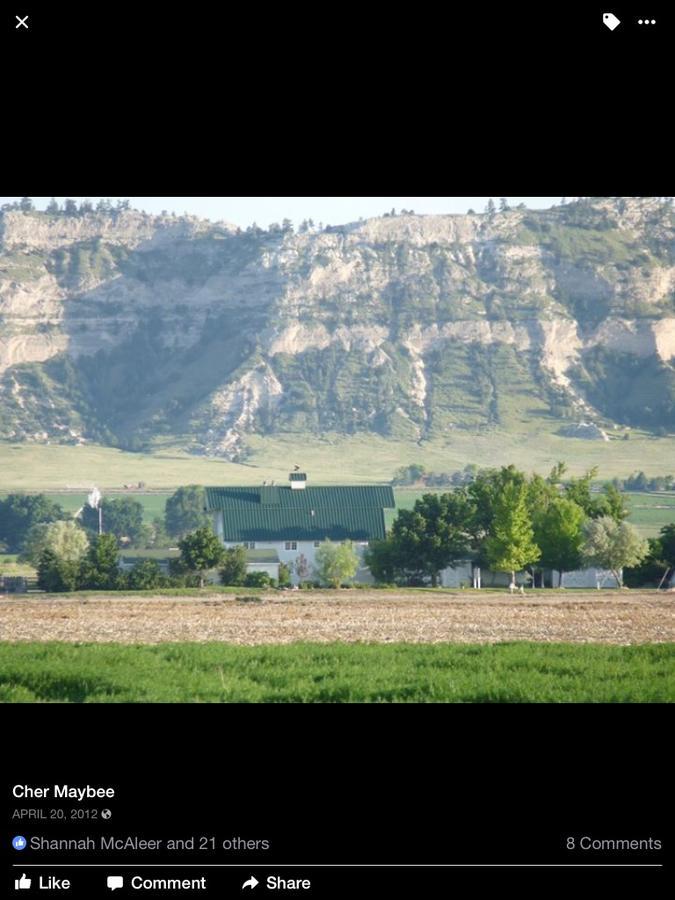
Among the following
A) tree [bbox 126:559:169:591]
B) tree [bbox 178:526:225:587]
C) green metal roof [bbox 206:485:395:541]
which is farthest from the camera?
green metal roof [bbox 206:485:395:541]

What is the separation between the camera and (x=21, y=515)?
14325 cm

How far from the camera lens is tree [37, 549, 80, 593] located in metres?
58.8

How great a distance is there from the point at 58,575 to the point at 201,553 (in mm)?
6123

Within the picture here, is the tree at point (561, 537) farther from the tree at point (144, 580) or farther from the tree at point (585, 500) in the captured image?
the tree at point (144, 580)

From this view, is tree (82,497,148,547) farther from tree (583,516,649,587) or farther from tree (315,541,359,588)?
tree (583,516,649,587)

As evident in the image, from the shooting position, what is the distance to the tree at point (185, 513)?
146 meters

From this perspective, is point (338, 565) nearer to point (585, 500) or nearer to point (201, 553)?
point (201, 553)

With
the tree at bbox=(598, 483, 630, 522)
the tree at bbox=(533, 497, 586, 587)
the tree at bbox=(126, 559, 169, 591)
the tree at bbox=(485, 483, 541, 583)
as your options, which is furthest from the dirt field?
the tree at bbox=(598, 483, 630, 522)

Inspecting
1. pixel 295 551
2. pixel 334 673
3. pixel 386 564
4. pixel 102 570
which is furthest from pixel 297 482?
pixel 334 673

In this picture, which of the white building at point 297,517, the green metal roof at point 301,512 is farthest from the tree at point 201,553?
the green metal roof at point 301,512

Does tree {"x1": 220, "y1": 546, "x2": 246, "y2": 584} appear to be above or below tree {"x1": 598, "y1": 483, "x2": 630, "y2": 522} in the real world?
below

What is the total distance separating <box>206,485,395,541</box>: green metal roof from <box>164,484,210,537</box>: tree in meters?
51.1
